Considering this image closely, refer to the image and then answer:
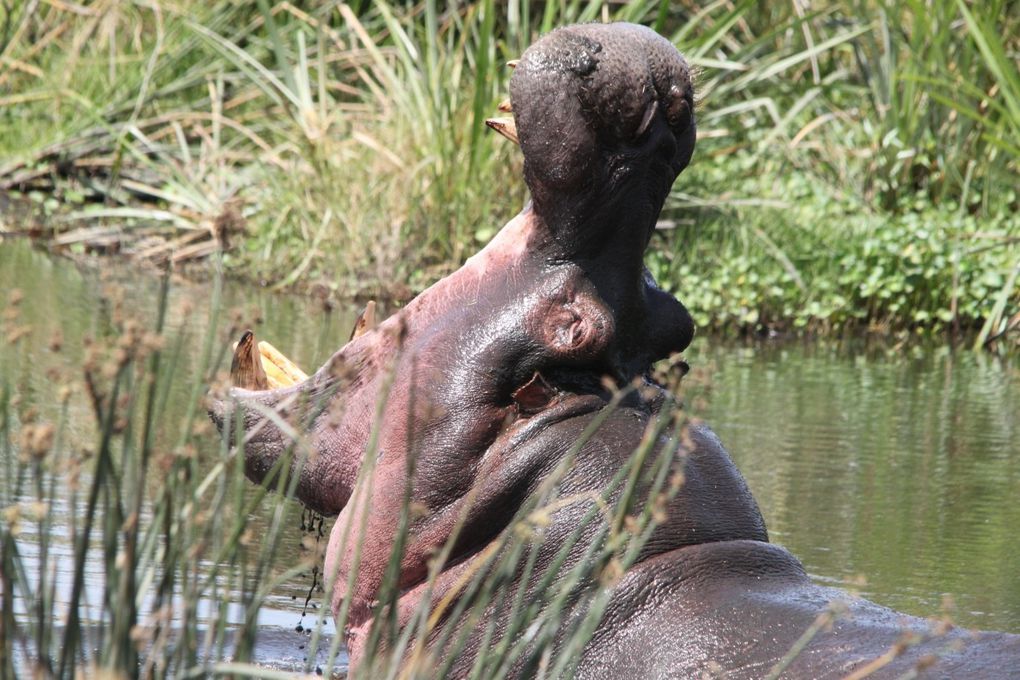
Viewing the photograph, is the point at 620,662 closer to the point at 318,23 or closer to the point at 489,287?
the point at 489,287

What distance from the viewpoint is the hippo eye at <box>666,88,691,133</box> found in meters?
2.13

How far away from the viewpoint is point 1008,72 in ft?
31.3

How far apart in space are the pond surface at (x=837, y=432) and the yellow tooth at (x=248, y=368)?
0.13m

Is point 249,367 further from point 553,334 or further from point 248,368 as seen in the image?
point 553,334

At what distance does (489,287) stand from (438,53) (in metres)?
8.83

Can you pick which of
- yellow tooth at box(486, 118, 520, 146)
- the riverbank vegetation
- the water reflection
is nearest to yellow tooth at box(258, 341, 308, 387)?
yellow tooth at box(486, 118, 520, 146)

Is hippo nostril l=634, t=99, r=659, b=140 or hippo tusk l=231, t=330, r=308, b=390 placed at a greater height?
hippo nostril l=634, t=99, r=659, b=140

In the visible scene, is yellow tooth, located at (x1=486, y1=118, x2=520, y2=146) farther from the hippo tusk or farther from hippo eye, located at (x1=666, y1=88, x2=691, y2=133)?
the hippo tusk

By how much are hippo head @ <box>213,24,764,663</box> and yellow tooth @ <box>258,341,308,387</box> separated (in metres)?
0.34

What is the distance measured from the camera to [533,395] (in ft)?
7.00

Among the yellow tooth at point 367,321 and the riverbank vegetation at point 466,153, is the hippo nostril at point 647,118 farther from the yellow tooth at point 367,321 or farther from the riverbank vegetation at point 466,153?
the riverbank vegetation at point 466,153

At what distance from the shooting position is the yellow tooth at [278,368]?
2.55 metres

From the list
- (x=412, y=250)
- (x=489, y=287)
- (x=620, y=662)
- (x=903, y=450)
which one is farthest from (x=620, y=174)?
(x=412, y=250)

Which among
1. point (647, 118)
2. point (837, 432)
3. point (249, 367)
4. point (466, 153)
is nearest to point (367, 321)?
point (249, 367)
